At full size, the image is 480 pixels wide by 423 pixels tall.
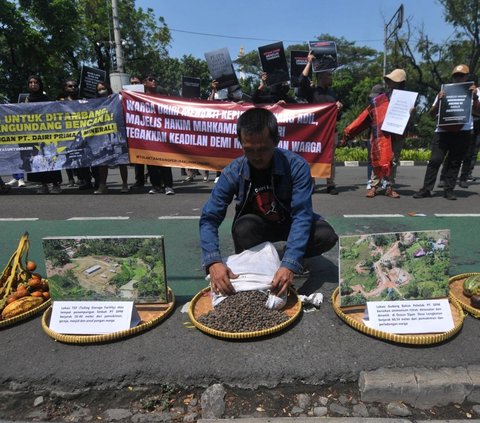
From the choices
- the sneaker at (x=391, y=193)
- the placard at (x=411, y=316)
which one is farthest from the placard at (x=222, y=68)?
the placard at (x=411, y=316)

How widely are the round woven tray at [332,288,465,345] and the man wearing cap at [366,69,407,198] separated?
414 centimetres

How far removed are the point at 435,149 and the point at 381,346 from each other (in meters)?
4.83

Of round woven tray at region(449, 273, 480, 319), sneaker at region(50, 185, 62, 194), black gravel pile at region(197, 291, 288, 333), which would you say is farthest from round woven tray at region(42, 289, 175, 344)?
sneaker at region(50, 185, 62, 194)

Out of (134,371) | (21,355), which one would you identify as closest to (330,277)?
(134,371)

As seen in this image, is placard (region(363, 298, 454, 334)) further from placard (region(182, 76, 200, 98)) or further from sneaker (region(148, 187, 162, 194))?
placard (region(182, 76, 200, 98))

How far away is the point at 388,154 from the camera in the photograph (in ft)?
20.6

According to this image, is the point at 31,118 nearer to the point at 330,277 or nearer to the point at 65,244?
the point at 65,244

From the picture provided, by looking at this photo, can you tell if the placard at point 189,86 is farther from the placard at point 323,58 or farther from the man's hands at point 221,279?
the man's hands at point 221,279

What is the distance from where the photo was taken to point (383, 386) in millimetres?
1937

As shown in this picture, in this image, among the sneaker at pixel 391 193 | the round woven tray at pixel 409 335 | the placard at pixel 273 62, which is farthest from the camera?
the placard at pixel 273 62

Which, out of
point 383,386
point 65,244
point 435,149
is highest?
point 435,149

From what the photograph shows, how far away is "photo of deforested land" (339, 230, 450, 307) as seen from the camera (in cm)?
232

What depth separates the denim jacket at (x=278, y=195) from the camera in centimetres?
255

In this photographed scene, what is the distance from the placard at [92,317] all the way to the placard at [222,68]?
7677 mm
